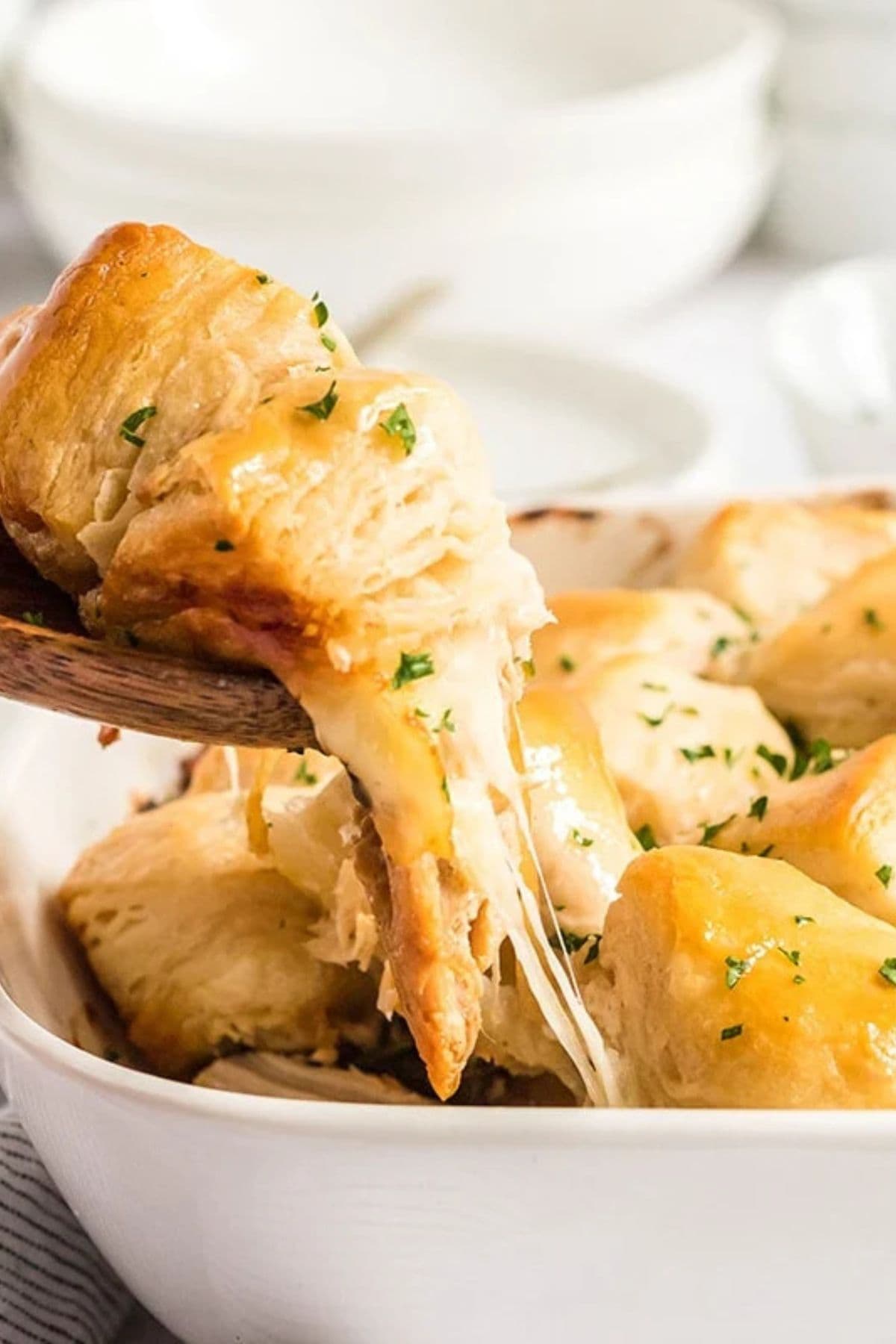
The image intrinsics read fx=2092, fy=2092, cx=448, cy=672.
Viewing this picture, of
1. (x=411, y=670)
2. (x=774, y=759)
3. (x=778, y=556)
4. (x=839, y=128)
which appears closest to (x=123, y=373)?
(x=411, y=670)

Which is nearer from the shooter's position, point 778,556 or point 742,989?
point 742,989

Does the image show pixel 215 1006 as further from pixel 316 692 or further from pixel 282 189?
pixel 282 189

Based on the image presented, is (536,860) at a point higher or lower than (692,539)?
higher

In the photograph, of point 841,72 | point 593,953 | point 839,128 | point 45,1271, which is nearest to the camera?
point 593,953

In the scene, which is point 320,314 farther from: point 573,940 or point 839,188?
point 839,188

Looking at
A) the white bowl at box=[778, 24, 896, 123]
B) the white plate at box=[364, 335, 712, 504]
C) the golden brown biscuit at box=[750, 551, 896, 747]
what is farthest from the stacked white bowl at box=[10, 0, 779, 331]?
the golden brown biscuit at box=[750, 551, 896, 747]

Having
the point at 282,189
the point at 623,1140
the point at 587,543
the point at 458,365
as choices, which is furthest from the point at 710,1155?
the point at 282,189

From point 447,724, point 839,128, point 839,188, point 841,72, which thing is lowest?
point 839,188

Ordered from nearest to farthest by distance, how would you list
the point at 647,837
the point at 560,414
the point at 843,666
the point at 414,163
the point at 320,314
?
the point at 320,314
the point at 647,837
the point at 843,666
the point at 560,414
the point at 414,163
